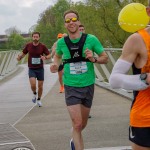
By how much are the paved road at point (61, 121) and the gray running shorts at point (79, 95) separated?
0.96m

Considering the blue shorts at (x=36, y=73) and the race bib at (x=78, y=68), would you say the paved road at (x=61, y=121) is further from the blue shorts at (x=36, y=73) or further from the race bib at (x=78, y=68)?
the race bib at (x=78, y=68)

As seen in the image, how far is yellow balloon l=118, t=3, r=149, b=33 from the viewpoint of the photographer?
390cm

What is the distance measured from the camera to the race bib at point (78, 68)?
5430 mm

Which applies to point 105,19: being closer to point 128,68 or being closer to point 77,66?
point 77,66

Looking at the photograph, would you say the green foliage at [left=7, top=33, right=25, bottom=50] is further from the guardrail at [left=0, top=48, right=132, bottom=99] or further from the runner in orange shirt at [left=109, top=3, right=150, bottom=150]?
the runner in orange shirt at [left=109, top=3, right=150, bottom=150]

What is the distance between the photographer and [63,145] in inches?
255

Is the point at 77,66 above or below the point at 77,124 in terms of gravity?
above

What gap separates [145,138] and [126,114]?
599cm

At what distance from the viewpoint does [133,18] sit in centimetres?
388

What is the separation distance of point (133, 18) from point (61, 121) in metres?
4.99

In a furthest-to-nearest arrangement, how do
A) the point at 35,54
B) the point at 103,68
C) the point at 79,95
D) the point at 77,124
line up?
the point at 103,68 < the point at 35,54 < the point at 79,95 < the point at 77,124

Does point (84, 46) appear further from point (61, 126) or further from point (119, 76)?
point (61, 126)

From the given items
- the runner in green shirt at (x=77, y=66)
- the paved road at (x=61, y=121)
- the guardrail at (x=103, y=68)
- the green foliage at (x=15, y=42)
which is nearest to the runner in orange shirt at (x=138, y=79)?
the runner in green shirt at (x=77, y=66)

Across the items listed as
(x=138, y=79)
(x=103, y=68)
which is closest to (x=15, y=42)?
(x=103, y=68)
